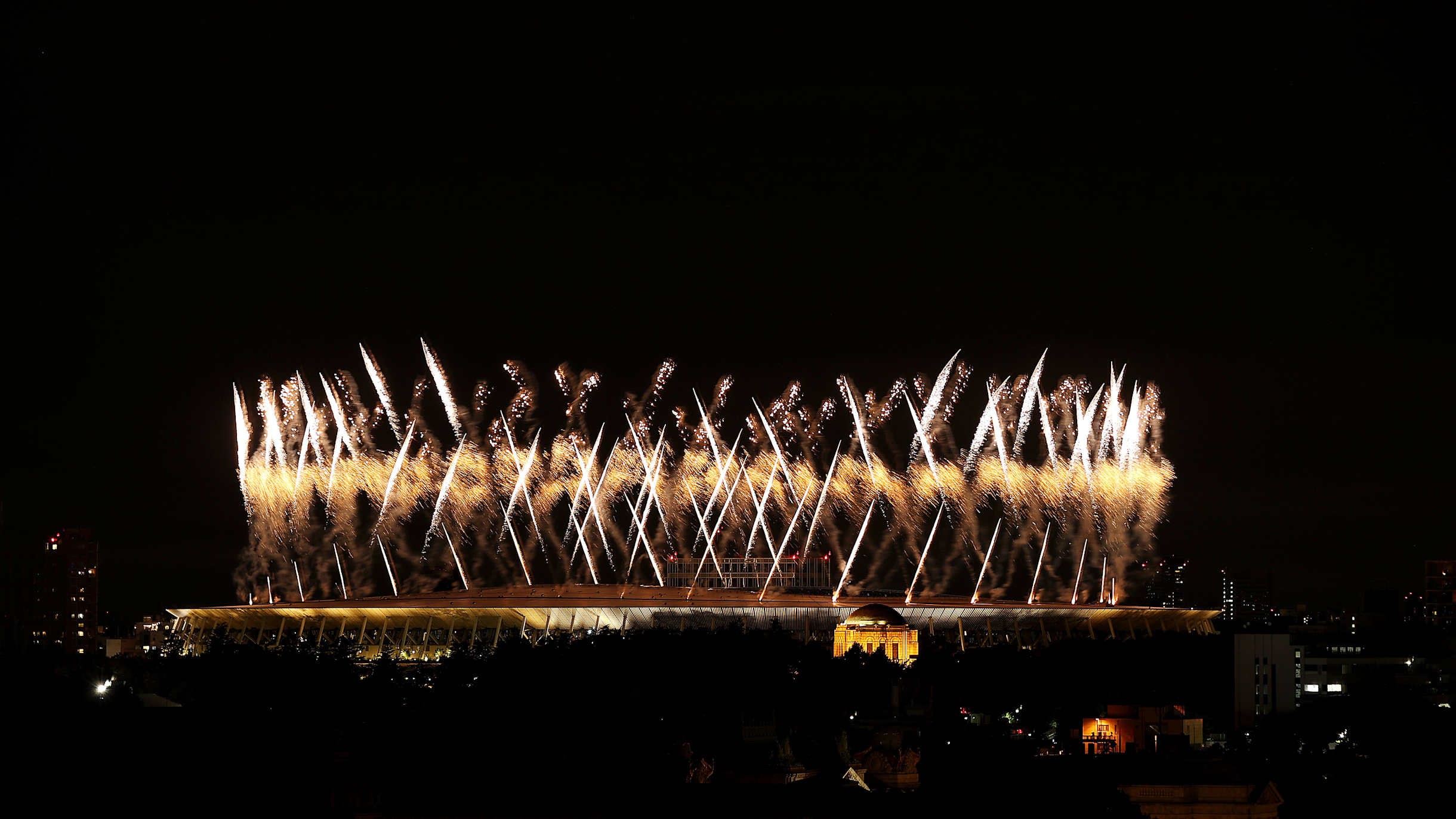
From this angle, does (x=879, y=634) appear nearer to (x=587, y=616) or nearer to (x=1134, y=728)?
(x=587, y=616)

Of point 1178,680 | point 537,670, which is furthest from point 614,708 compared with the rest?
point 1178,680

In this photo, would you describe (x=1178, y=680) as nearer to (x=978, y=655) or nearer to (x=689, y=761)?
(x=978, y=655)

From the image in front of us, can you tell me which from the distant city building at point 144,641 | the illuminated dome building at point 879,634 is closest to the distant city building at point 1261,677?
the illuminated dome building at point 879,634

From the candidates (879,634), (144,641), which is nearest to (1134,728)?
(879,634)

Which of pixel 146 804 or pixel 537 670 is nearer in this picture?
pixel 146 804

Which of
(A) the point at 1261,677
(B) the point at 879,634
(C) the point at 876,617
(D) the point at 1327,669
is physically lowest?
(A) the point at 1261,677

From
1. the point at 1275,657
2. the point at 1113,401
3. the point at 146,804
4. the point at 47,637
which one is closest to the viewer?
the point at 146,804
